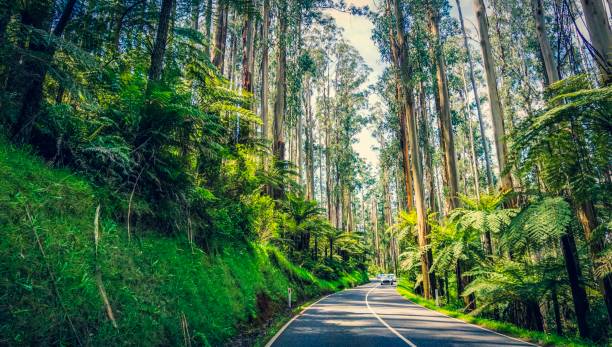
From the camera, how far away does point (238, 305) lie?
799 cm

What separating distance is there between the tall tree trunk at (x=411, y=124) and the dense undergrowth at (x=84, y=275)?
40.2 feet

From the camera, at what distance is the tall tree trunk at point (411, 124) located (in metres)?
16.9

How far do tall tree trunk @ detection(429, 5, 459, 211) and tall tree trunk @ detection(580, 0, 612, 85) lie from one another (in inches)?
350

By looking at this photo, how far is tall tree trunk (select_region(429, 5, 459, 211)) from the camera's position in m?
16.2

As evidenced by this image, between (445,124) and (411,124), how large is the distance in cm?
184

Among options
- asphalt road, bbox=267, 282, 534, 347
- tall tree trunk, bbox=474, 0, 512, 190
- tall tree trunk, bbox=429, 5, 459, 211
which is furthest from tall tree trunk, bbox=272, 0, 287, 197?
asphalt road, bbox=267, 282, 534, 347

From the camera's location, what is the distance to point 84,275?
3777mm

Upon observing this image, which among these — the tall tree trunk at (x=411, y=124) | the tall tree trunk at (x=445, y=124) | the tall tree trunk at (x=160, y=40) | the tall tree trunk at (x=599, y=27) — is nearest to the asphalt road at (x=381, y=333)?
the tall tree trunk at (x=160, y=40)

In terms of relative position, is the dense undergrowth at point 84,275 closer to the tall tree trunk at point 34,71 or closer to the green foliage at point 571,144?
the tall tree trunk at point 34,71

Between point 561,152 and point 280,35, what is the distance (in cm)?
1645

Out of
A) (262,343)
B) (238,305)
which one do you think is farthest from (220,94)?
(262,343)

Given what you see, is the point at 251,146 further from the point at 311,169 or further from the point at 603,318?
the point at 311,169

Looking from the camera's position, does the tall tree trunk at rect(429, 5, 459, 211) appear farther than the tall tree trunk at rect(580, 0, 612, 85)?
Yes

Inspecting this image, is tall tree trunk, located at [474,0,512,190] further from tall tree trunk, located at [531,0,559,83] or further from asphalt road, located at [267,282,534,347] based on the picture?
asphalt road, located at [267,282,534,347]
